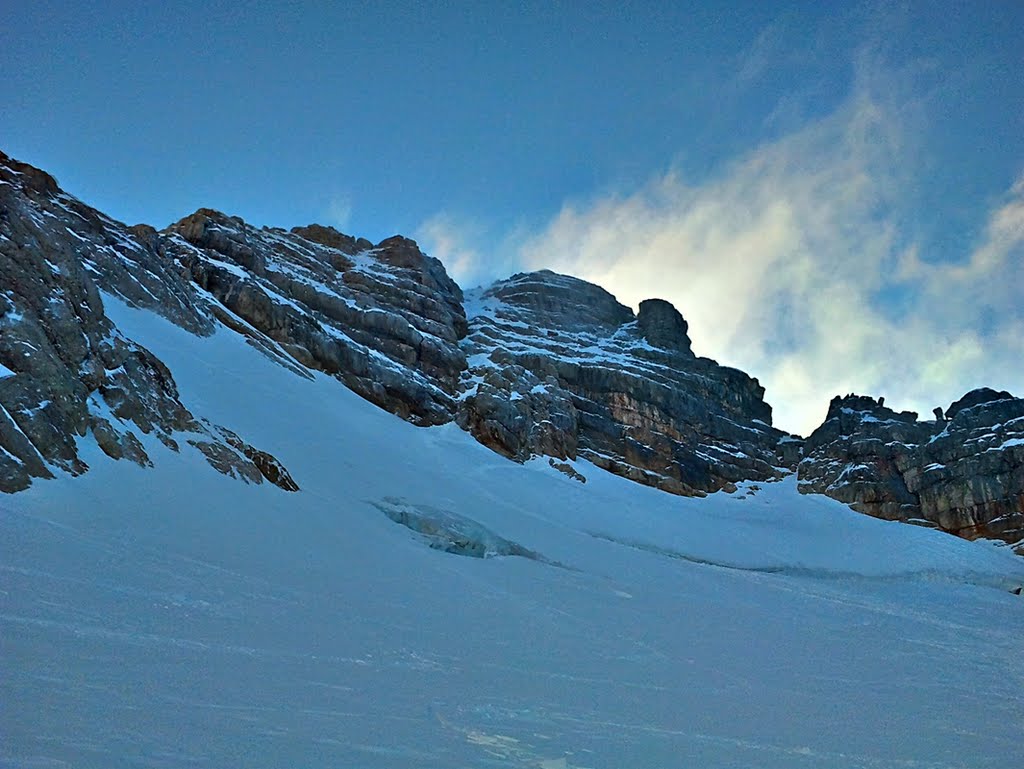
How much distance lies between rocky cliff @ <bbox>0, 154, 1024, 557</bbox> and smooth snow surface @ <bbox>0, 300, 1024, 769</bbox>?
7.96 feet

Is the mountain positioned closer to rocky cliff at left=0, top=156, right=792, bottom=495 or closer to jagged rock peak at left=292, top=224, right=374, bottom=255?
rocky cliff at left=0, top=156, right=792, bottom=495

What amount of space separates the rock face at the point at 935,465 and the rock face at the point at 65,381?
243ft

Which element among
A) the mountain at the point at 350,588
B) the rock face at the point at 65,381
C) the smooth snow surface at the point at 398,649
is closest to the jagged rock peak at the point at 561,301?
the mountain at the point at 350,588

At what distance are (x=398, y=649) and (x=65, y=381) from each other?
509 inches

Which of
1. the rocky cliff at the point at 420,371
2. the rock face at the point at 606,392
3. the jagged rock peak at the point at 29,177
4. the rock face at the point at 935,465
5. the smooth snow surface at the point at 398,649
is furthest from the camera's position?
the rock face at the point at 935,465

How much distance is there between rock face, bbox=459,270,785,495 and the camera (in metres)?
66.4

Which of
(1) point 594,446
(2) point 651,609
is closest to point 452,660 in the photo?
(2) point 651,609

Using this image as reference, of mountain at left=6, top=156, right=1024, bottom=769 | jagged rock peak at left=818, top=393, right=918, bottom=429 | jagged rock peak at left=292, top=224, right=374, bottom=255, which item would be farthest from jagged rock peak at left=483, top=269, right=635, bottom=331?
mountain at left=6, top=156, right=1024, bottom=769

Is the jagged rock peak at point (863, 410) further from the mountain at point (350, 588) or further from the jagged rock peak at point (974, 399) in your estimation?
the mountain at point (350, 588)

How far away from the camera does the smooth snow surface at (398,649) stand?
5883mm

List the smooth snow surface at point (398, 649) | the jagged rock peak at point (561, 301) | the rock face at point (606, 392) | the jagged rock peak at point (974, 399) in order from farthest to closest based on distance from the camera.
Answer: the jagged rock peak at point (561, 301)
the jagged rock peak at point (974, 399)
the rock face at point (606, 392)
the smooth snow surface at point (398, 649)

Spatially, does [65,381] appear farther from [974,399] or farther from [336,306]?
[974,399]

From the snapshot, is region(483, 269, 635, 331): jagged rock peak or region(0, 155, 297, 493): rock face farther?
region(483, 269, 635, 331): jagged rock peak

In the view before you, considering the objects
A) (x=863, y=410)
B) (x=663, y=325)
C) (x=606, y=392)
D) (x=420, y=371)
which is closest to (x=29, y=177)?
(x=420, y=371)
